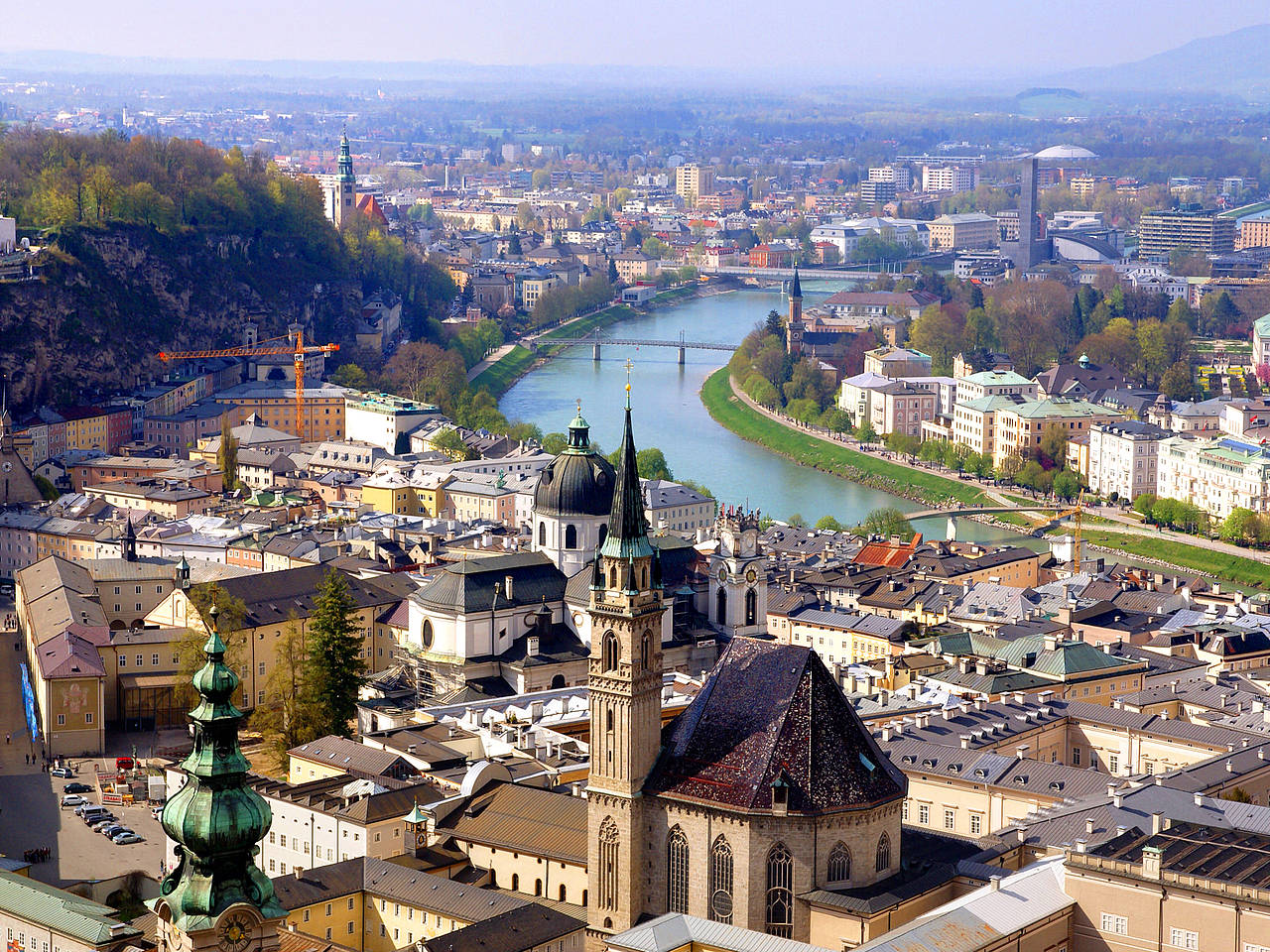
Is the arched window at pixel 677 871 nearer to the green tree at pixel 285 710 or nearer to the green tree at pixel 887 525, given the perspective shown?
the green tree at pixel 285 710

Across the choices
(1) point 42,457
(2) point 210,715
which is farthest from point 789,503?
(2) point 210,715

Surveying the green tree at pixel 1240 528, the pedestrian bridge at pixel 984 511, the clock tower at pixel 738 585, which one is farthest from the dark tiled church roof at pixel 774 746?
the pedestrian bridge at pixel 984 511

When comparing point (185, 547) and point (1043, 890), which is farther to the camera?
point (185, 547)

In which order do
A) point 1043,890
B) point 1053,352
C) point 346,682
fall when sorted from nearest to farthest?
point 1043,890, point 346,682, point 1053,352

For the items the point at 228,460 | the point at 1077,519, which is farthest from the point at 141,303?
the point at 1077,519

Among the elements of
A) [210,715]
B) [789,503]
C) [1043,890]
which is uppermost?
[210,715]

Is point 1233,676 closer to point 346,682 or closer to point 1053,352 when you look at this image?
point 346,682
